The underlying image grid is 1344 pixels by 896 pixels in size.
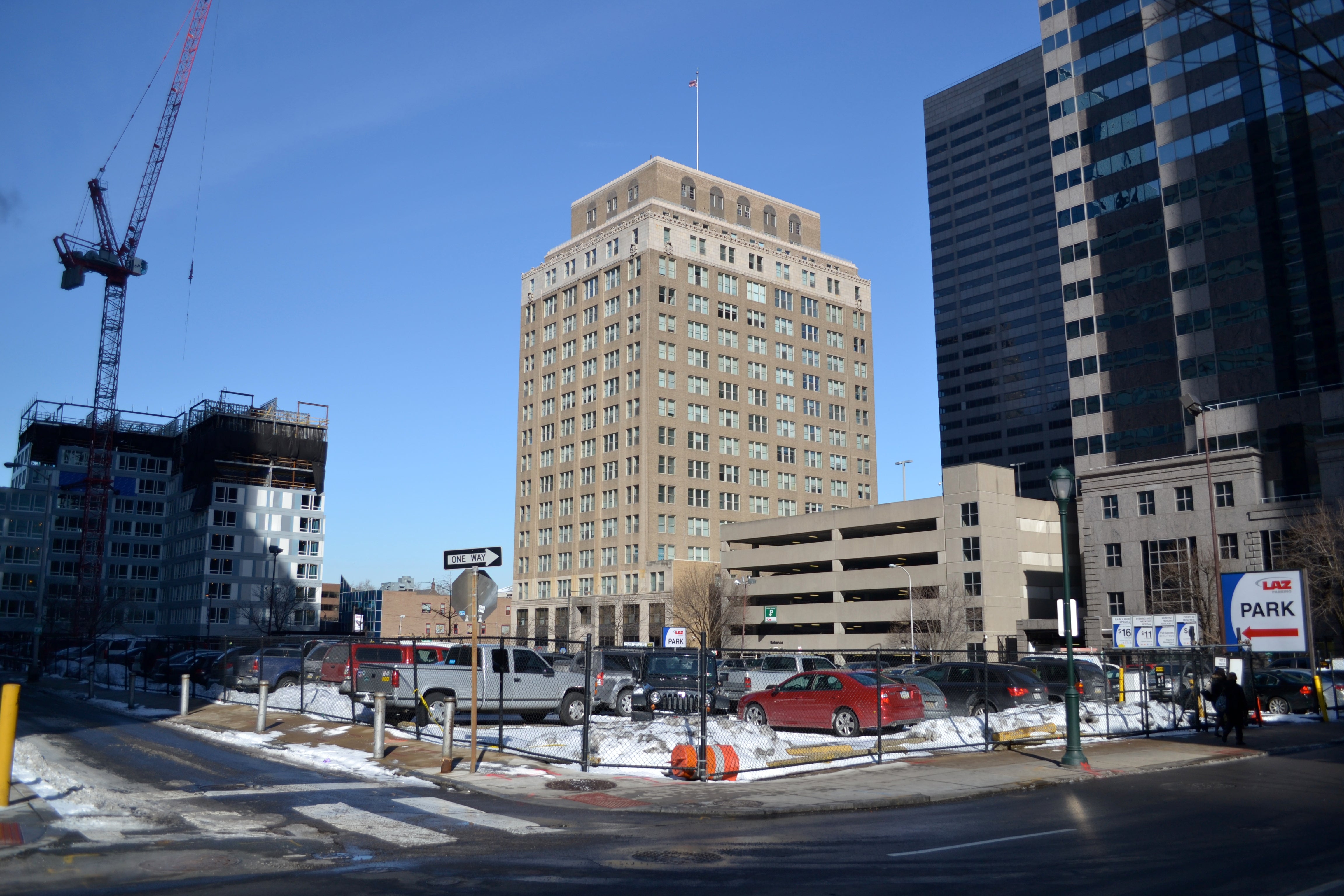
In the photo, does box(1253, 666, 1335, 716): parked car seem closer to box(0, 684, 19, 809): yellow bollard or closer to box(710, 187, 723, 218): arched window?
box(0, 684, 19, 809): yellow bollard

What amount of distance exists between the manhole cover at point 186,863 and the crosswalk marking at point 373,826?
1784 mm

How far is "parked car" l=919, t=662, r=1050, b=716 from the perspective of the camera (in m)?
26.9

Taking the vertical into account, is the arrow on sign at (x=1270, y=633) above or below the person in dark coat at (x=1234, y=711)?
above

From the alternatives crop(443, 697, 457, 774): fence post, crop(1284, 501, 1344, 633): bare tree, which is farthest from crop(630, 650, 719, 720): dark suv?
crop(1284, 501, 1344, 633): bare tree

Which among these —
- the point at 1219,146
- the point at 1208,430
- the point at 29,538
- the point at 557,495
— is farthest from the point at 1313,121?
the point at 29,538

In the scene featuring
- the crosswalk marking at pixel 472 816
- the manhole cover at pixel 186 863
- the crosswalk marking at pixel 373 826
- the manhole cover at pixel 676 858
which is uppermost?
the manhole cover at pixel 186 863

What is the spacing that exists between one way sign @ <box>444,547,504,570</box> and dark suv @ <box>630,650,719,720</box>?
9602mm

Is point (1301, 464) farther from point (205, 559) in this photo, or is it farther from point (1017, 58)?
point (1017, 58)

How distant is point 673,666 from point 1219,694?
1404cm

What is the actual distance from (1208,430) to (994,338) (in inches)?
4508

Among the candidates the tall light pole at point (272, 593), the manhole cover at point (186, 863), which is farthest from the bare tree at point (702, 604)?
the manhole cover at point (186, 863)

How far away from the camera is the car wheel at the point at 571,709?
2469 cm

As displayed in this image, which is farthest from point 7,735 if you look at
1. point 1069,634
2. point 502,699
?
point 1069,634

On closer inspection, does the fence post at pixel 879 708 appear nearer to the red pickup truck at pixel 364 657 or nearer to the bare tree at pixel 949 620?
the red pickup truck at pixel 364 657
